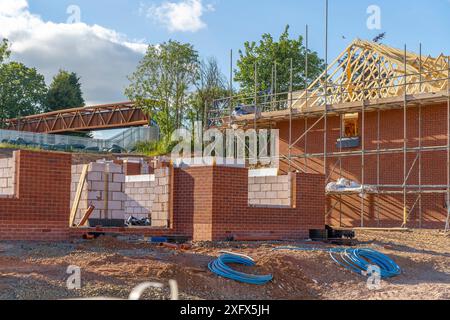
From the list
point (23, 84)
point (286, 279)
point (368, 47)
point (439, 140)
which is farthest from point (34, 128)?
point (286, 279)

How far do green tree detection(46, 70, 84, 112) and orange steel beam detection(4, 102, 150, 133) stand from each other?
16.7 feet

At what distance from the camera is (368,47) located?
28.4 m

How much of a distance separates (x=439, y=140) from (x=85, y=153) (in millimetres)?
21702

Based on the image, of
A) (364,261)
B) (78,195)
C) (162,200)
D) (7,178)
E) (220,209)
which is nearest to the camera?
(364,261)

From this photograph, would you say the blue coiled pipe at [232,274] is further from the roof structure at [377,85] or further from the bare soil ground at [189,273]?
the roof structure at [377,85]

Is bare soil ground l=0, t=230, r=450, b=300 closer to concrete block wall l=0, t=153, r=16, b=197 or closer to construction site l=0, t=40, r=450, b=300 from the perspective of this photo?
construction site l=0, t=40, r=450, b=300

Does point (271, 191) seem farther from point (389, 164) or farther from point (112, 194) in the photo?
point (389, 164)

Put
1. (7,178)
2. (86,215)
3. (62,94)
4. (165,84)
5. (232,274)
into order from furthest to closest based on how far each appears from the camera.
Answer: (62,94), (165,84), (86,215), (7,178), (232,274)

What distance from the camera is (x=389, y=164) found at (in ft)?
85.9

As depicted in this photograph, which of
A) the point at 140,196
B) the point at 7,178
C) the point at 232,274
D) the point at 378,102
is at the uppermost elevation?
the point at 378,102

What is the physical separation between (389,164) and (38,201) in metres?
15.9

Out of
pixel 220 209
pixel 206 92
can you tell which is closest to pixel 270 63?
pixel 206 92

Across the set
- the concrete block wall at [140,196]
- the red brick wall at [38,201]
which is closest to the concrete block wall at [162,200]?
the concrete block wall at [140,196]
